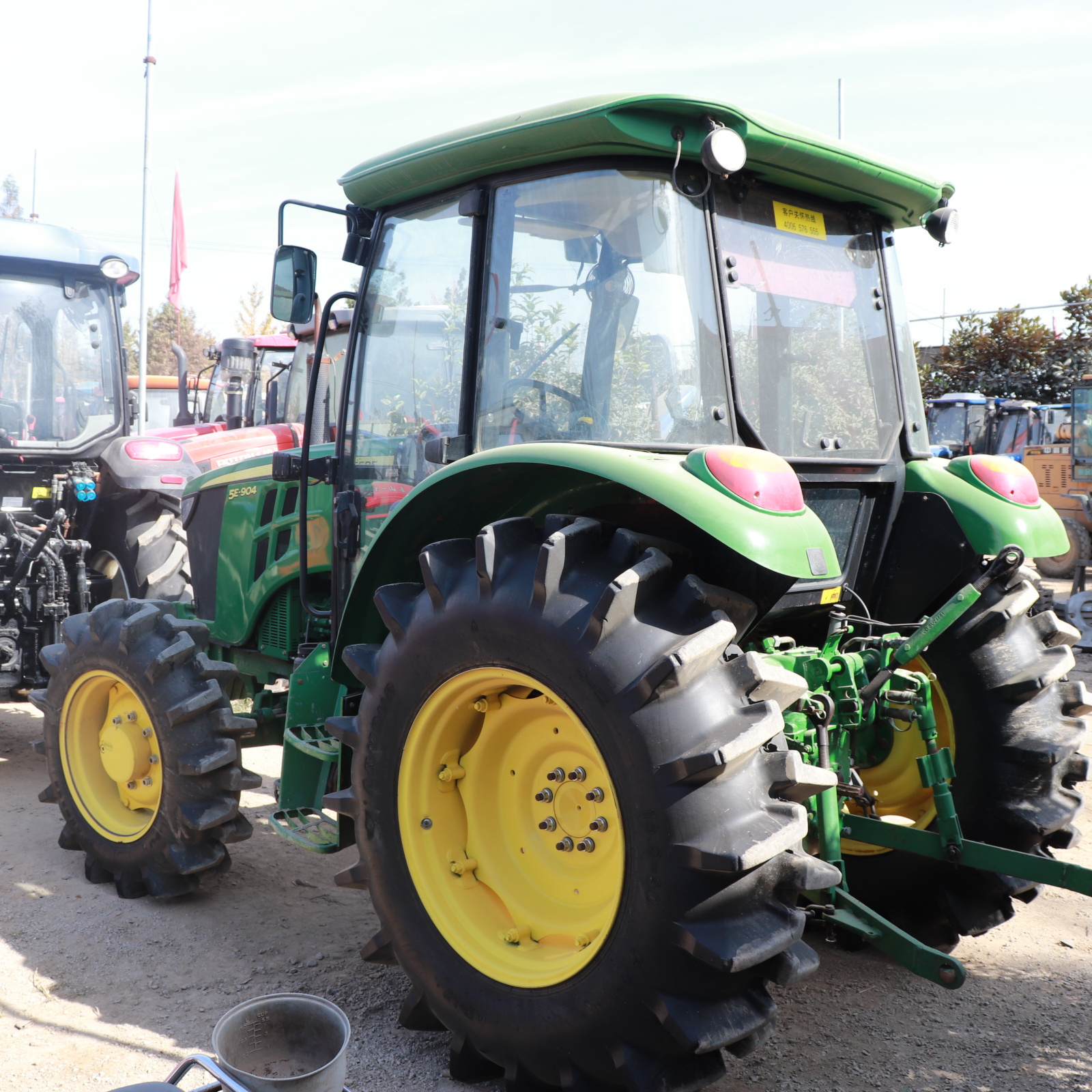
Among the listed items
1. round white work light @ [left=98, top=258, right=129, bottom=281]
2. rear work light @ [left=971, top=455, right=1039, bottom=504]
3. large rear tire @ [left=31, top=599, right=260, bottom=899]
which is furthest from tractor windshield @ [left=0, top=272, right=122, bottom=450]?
rear work light @ [left=971, top=455, right=1039, bottom=504]

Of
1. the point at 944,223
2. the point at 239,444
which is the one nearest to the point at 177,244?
the point at 239,444

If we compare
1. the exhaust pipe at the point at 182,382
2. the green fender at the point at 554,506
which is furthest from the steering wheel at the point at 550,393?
the exhaust pipe at the point at 182,382

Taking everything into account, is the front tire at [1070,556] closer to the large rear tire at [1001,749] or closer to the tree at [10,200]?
the large rear tire at [1001,749]

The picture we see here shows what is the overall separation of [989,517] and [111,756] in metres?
3.13

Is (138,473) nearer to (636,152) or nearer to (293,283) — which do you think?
(293,283)

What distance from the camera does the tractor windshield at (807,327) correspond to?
2.76m

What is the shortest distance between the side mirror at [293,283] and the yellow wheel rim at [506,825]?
1.47m

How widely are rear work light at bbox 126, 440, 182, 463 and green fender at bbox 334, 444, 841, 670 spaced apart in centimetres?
312

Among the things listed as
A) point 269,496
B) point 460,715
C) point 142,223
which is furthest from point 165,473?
point 142,223

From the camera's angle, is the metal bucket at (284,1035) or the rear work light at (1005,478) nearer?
the metal bucket at (284,1035)

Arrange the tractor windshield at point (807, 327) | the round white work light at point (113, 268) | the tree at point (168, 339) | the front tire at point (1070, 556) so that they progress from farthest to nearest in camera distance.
A: the tree at point (168, 339) < the front tire at point (1070, 556) < the round white work light at point (113, 268) < the tractor windshield at point (807, 327)

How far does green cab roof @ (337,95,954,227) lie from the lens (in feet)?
8.30

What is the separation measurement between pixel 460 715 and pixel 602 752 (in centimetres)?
53

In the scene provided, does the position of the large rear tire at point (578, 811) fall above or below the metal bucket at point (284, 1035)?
above
